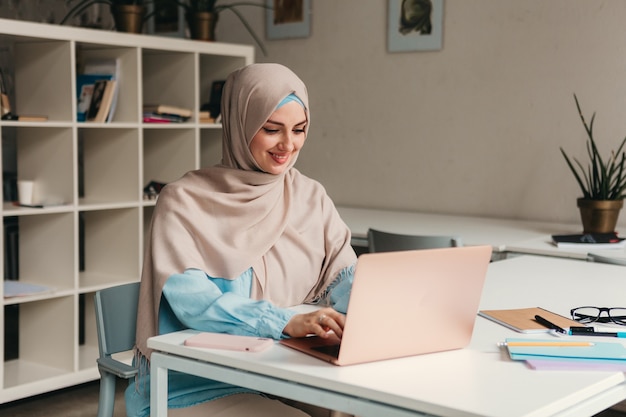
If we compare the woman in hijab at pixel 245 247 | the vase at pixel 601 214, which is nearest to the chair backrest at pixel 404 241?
the vase at pixel 601 214

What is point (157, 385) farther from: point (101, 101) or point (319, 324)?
point (101, 101)

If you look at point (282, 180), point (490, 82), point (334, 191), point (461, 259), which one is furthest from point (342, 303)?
point (334, 191)

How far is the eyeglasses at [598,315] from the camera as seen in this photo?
202cm

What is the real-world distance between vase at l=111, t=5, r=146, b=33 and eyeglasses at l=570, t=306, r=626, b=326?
9.04 feet

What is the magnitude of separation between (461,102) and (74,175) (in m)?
1.99

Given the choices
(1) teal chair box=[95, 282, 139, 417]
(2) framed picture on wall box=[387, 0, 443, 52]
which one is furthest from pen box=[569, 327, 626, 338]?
(2) framed picture on wall box=[387, 0, 443, 52]

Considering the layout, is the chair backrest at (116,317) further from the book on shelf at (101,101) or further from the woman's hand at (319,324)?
the book on shelf at (101,101)

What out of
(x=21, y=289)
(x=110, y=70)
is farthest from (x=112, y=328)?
(x=110, y=70)

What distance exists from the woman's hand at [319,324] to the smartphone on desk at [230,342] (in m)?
0.06

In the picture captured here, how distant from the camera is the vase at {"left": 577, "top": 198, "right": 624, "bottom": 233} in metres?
3.60

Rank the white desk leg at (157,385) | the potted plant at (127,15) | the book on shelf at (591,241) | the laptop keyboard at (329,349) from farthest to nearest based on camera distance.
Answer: the potted plant at (127,15)
the book on shelf at (591,241)
the white desk leg at (157,385)
the laptop keyboard at (329,349)

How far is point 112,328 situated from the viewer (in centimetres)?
214

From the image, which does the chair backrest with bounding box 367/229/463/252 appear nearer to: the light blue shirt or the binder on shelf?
the light blue shirt

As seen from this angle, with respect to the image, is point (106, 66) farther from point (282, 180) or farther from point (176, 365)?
point (176, 365)
